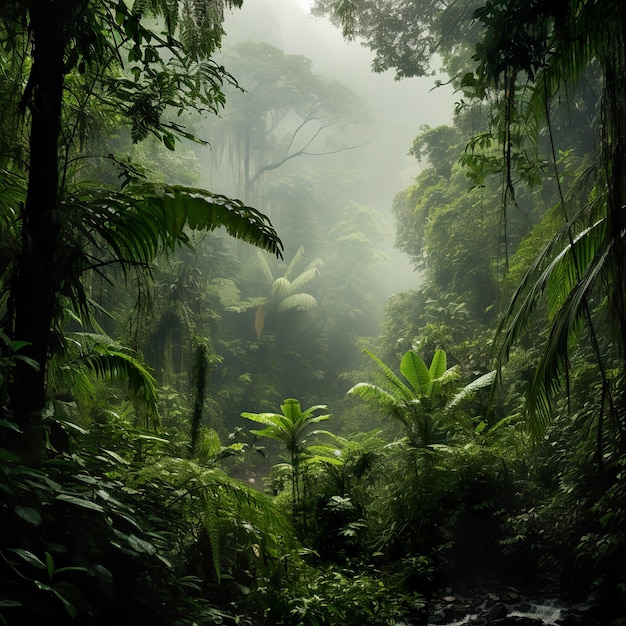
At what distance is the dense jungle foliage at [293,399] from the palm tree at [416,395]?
1.6 inches

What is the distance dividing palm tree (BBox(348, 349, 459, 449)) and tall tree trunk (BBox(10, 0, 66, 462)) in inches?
230

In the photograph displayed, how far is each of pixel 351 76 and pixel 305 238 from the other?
95.5ft

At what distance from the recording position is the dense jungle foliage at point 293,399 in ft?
6.97

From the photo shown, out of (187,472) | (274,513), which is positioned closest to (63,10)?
(187,472)

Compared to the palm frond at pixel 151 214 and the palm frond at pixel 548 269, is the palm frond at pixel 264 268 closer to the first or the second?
the palm frond at pixel 548 269

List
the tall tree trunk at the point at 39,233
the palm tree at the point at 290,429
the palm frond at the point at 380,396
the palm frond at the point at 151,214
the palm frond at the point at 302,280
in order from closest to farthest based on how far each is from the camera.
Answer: the tall tree trunk at the point at 39,233 → the palm frond at the point at 151,214 → the palm tree at the point at 290,429 → the palm frond at the point at 380,396 → the palm frond at the point at 302,280

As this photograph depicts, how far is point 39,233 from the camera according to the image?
2150 millimetres

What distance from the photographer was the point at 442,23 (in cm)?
1085

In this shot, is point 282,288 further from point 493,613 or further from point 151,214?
point 151,214

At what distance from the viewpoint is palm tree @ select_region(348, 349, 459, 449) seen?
750cm

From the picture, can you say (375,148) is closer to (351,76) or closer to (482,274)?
(351,76)

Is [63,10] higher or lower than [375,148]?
lower

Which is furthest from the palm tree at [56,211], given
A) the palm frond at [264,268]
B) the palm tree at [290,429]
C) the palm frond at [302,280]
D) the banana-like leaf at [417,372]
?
the palm frond at [264,268]

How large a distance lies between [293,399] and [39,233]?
5.82 m
